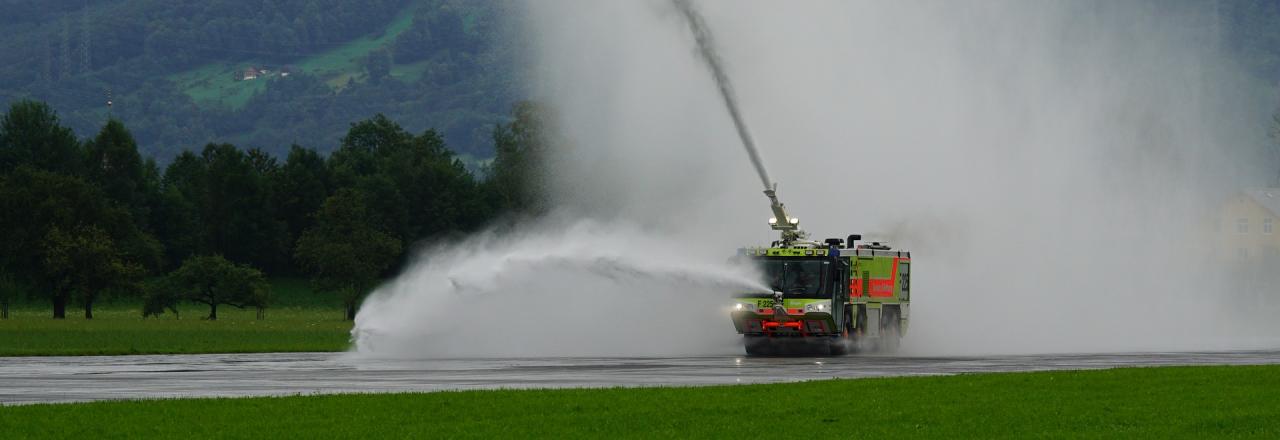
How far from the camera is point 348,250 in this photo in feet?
365

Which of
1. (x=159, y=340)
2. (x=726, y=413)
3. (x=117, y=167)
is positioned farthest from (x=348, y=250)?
(x=726, y=413)

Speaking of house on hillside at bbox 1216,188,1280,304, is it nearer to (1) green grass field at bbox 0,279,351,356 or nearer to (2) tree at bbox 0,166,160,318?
(1) green grass field at bbox 0,279,351,356

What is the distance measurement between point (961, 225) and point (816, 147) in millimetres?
6144

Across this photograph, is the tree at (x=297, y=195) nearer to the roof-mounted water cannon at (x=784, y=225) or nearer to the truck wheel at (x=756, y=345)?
the roof-mounted water cannon at (x=784, y=225)

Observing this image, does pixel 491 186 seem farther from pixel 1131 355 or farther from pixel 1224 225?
pixel 1131 355

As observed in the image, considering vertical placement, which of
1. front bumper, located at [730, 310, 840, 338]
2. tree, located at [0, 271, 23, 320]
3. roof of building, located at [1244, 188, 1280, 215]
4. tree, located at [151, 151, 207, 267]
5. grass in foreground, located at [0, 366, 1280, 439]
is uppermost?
roof of building, located at [1244, 188, 1280, 215]

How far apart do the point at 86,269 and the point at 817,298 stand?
65356 mm

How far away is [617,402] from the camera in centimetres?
2922

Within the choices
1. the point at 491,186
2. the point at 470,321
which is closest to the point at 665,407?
the point at 470,321

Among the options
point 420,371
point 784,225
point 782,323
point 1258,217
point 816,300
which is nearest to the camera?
point 420,371

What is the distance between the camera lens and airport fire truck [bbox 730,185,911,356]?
168 ft

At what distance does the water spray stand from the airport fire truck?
57 mm

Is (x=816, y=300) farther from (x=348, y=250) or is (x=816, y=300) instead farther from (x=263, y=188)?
(x=263, y=188)

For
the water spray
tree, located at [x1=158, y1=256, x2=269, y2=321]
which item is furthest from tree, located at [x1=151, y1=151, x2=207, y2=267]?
the water spray
